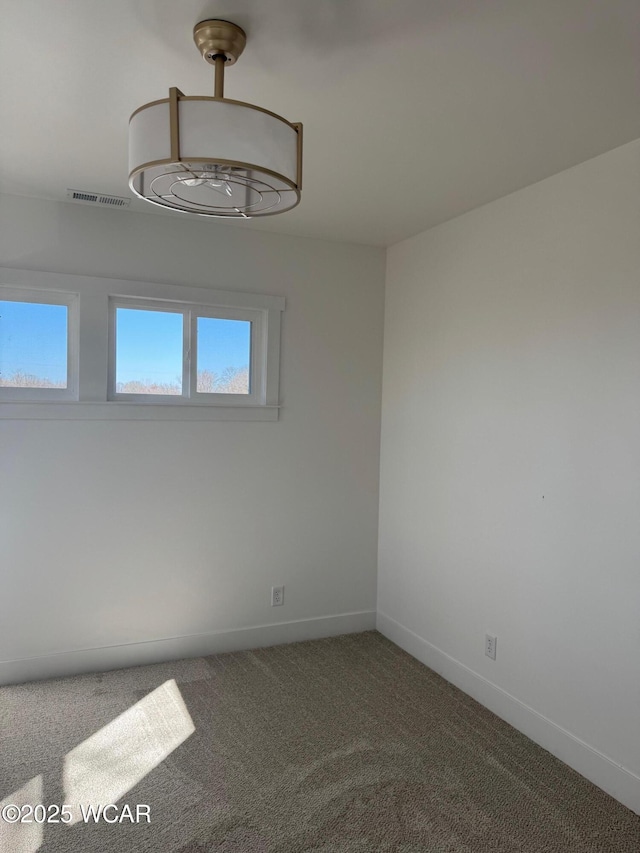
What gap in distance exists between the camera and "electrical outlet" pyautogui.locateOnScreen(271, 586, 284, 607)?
3.86 metres

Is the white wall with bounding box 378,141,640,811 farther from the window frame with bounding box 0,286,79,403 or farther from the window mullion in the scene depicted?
the window frame with bounding box 0,286,79,403

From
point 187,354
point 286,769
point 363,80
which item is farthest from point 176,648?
point 363,80

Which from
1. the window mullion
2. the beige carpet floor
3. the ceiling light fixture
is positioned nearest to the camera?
the ceiling light fixture

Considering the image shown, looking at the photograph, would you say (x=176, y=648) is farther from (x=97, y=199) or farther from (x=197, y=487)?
(x=97, y=199)

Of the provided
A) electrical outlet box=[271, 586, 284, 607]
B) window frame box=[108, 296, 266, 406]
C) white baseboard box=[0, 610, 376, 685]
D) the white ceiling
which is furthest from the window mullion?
white baseboard box=[0, 610, 376, 685]

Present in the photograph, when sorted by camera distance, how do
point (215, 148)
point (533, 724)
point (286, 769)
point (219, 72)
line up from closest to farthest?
1. point (215, 148)
2. point (219, 72)
3. point (286, 769)
4. point (533, 724)

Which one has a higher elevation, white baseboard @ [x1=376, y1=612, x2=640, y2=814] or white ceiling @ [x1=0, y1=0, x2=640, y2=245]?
white ceiling @ [x1=0, y1=0, x2=640, y2=245]

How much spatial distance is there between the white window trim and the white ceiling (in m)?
0.57

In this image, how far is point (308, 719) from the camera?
A: 2.96 metres

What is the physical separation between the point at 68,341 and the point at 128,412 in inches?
19.2

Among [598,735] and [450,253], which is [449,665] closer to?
→ [598,735]

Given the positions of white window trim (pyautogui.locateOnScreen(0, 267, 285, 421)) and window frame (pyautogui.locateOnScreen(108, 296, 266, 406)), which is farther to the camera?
window frame (pyautogui.locateOnScreen(108, 296, 266, 406))

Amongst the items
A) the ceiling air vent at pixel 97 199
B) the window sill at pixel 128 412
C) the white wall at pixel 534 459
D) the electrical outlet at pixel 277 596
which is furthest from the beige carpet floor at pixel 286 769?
the ceiling air vent at pixel 97 199

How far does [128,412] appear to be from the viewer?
342 cm
